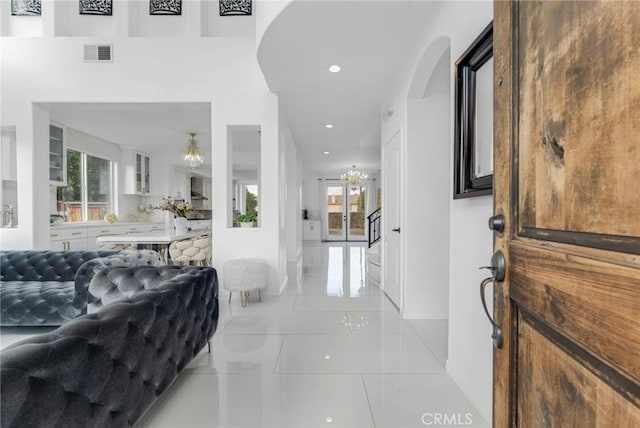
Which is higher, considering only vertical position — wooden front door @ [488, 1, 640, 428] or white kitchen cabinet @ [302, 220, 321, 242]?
wooden front door @ [488, 1, 640, 428]

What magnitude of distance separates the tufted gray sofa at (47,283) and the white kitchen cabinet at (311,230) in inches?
335

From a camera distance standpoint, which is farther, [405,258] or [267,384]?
[405,258]

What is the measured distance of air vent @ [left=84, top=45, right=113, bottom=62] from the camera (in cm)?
421

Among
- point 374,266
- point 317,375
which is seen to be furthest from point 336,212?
point 317,375

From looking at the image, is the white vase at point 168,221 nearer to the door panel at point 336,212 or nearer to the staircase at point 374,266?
the staircase at point 374,266

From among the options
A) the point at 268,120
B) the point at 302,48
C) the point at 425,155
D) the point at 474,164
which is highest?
the point at 302,48

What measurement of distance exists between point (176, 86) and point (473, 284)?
428 cm

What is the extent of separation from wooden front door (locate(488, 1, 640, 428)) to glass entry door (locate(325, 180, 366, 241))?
38.5ft

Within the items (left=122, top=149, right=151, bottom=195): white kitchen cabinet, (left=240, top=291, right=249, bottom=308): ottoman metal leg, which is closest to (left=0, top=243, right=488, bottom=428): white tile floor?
(left=240, top=291, right=249, bottom=308): ottoman metal leg

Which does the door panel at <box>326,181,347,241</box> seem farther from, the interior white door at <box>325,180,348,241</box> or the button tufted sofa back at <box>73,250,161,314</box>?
the button tufted sofa back at <box>73,250,161,314</box>

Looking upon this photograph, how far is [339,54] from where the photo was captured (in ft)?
10.4

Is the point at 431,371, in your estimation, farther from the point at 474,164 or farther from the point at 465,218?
the point at 474,164

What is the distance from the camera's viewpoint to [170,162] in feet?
27.6

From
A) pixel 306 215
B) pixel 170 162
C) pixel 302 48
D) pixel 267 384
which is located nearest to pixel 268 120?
Answer: pixel 302 48
